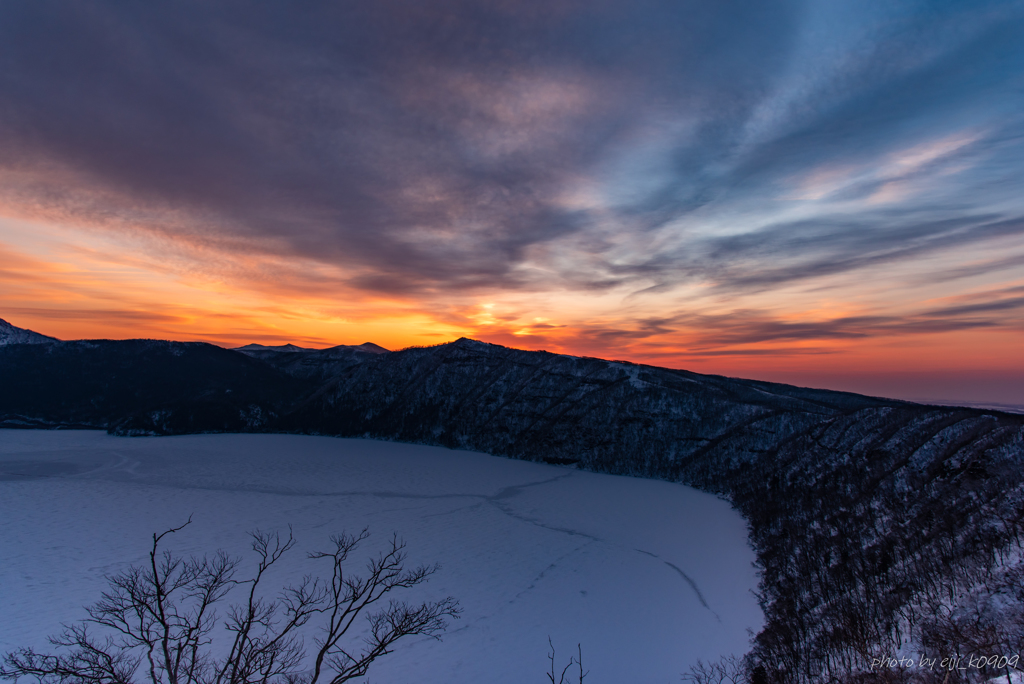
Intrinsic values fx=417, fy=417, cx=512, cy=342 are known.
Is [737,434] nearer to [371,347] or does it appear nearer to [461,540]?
[461,540]

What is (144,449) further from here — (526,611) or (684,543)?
(684,543)

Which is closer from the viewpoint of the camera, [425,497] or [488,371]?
[425,497]

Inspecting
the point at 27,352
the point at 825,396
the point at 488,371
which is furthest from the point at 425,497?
the point at 27,352

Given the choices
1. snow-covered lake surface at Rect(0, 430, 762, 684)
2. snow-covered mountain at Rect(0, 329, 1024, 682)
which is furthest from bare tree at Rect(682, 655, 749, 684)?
snow-covered mountain at Rect(0, 329, 1024, 682)

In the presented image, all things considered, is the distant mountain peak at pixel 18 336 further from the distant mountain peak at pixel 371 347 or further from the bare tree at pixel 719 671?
the bare tree at pixel 719 671

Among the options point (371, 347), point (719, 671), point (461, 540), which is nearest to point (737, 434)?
point (461, 540)

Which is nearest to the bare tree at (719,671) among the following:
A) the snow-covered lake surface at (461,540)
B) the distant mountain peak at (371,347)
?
the snow-covered lake surface at (461,540)
